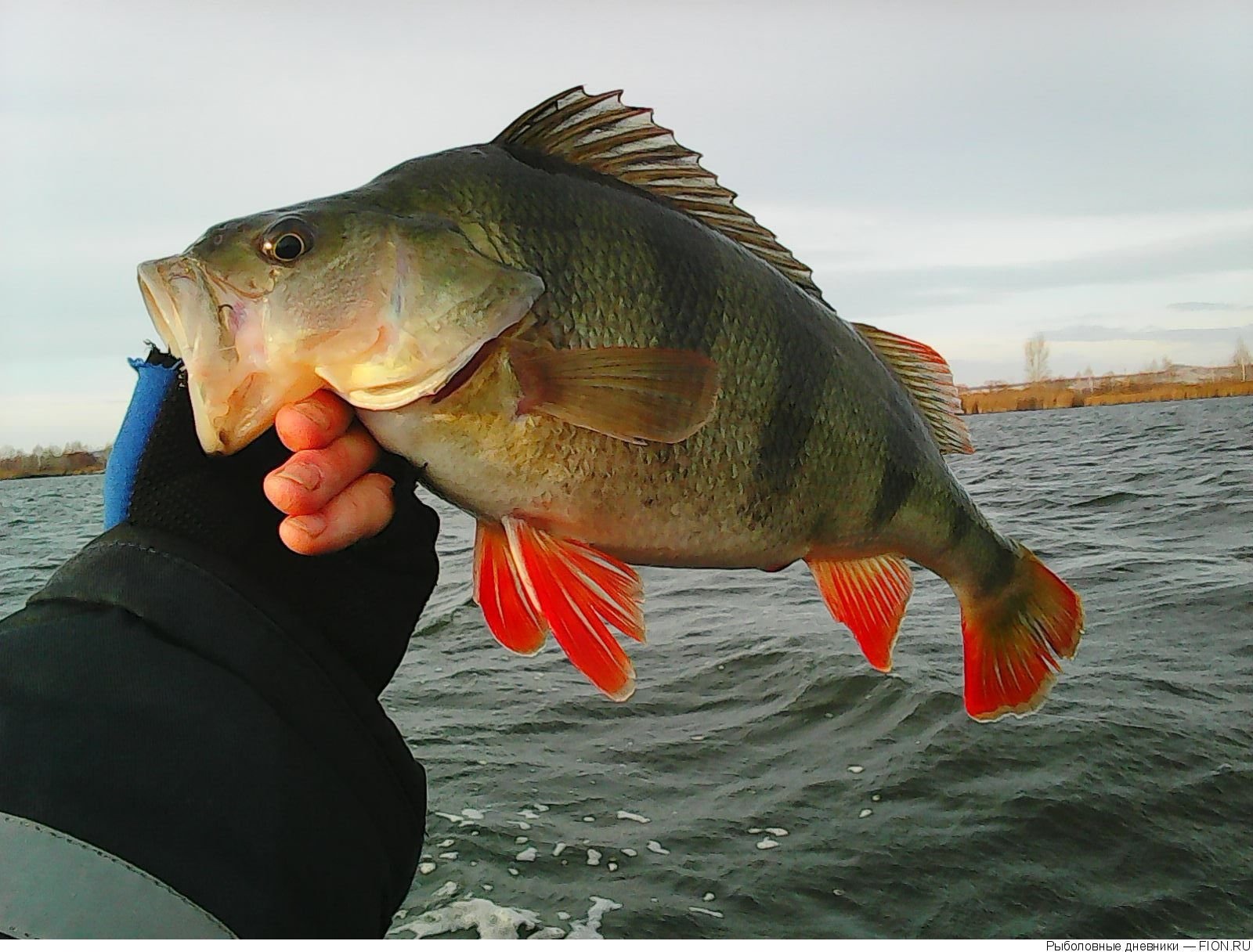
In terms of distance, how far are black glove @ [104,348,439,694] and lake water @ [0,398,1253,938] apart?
2.83 metres

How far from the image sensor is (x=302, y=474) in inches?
42.5

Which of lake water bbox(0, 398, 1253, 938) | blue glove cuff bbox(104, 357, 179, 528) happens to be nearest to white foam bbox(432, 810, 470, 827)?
lake water bbox(0, 398, 1253, 938)

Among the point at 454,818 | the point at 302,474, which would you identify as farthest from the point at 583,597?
the point at 454,818

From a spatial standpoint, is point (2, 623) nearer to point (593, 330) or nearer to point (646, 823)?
point (593, 330)

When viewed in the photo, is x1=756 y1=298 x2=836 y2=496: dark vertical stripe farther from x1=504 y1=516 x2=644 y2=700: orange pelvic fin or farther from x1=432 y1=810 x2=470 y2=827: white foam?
x1=432 y1=810 x2=470 y2=827: white foam

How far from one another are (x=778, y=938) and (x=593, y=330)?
11.3ft

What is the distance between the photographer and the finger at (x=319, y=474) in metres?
1.08

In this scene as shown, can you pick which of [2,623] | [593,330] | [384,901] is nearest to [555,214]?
[593,330]

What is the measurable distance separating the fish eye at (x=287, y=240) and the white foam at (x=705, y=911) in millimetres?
3641

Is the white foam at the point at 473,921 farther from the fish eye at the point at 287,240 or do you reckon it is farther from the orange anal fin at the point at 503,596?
the fish eye at the point at 287,240

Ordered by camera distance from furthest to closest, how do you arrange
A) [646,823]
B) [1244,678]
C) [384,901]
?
[1244,678], [646,823], [384,901]

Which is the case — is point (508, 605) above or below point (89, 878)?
above

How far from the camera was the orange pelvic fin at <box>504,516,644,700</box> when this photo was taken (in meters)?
1.14

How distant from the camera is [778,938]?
3754 millimetres
